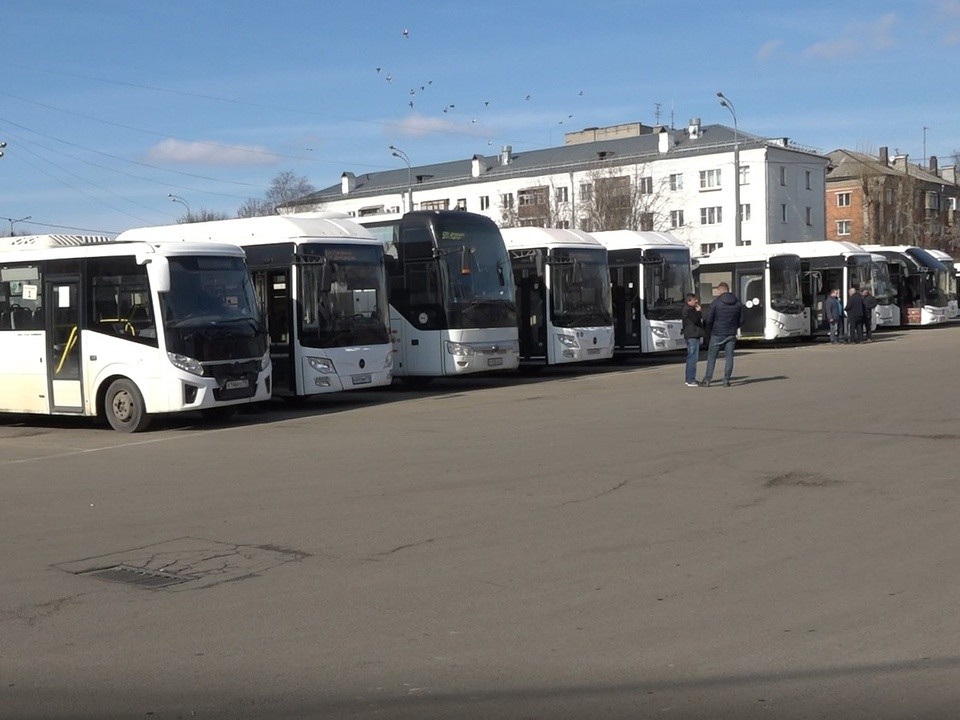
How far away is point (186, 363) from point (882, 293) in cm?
3604

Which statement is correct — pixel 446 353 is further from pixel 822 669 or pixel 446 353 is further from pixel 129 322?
pixel 822 669

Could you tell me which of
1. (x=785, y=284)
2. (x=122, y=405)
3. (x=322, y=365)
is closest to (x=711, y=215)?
(x=785, y=284)

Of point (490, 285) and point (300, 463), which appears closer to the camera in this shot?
point (300, 463)

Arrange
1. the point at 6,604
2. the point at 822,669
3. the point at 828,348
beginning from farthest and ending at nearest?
the point at 828,348 < the point at 6,604 < the point at 822,669

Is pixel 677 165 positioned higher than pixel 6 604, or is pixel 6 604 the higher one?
pixel 677 165

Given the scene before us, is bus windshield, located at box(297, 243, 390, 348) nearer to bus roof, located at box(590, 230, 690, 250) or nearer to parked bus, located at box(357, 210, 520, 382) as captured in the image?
parked bus, located at box(357, 210, 520, 382)

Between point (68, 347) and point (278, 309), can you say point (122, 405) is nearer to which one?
point (68, 347)

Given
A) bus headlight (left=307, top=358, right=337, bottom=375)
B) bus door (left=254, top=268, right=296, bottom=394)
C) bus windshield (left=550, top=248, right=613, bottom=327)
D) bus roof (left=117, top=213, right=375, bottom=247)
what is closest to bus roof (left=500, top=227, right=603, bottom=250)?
bus windshield (left=550, top=248, right=613, bottom=327)

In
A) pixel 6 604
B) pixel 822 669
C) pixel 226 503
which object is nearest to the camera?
pixel 822 669

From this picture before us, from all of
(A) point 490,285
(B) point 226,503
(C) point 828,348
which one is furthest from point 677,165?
(B) point 226,503

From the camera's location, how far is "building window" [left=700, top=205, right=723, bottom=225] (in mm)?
82500

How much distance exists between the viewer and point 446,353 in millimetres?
24109

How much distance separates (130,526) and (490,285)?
15.3 m

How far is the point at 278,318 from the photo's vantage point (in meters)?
21.5
